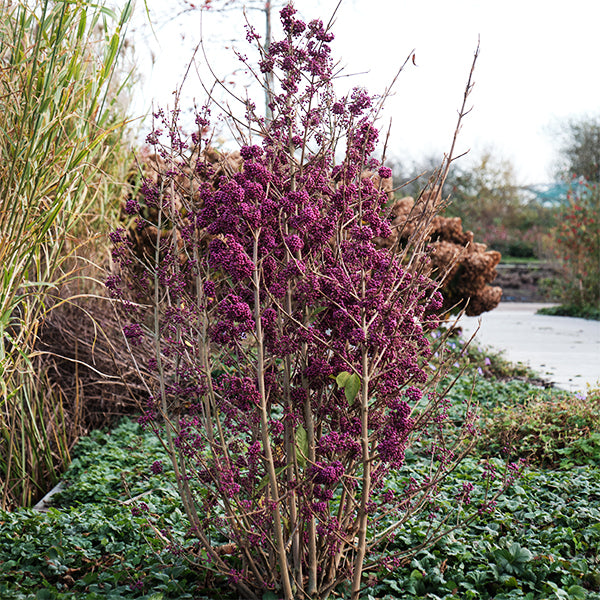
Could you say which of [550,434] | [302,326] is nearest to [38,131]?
[302,326]

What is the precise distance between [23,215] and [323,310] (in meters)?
1.40

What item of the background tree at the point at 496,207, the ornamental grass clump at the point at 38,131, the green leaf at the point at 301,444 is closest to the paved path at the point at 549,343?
the green leaf at the point at 301,444

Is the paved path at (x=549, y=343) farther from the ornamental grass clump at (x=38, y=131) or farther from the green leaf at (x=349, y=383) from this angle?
the ornamental grass clump at (x=38, y=131)

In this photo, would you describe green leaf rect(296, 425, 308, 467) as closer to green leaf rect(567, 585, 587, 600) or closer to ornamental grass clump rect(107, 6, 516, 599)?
ornamental grass clump rect(107, 6, 516, 599)

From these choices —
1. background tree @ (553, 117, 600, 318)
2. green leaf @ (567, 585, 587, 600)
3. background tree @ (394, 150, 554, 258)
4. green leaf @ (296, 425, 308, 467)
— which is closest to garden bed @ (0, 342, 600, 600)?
green leaf @ (567, 585, 587, 600)

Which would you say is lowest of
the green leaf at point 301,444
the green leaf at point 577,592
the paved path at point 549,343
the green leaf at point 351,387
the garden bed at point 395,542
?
the garden bed at point 395,542

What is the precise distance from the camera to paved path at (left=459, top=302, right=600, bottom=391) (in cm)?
626

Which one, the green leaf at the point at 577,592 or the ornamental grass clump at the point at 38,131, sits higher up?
the ornamental grass clump at the point at 38,131

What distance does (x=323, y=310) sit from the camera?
1.65 metres

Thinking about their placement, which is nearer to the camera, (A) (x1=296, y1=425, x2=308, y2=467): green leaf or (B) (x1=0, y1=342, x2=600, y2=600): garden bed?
(A) (x1=296, y1=425, x2=308, y2=467): green leaf

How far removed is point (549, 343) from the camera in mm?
8586

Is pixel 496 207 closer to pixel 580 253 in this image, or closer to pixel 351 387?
pixel 580 253

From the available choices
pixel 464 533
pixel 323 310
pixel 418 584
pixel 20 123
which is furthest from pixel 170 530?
pixel 20 123

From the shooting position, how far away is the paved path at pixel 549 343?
20.5ft
